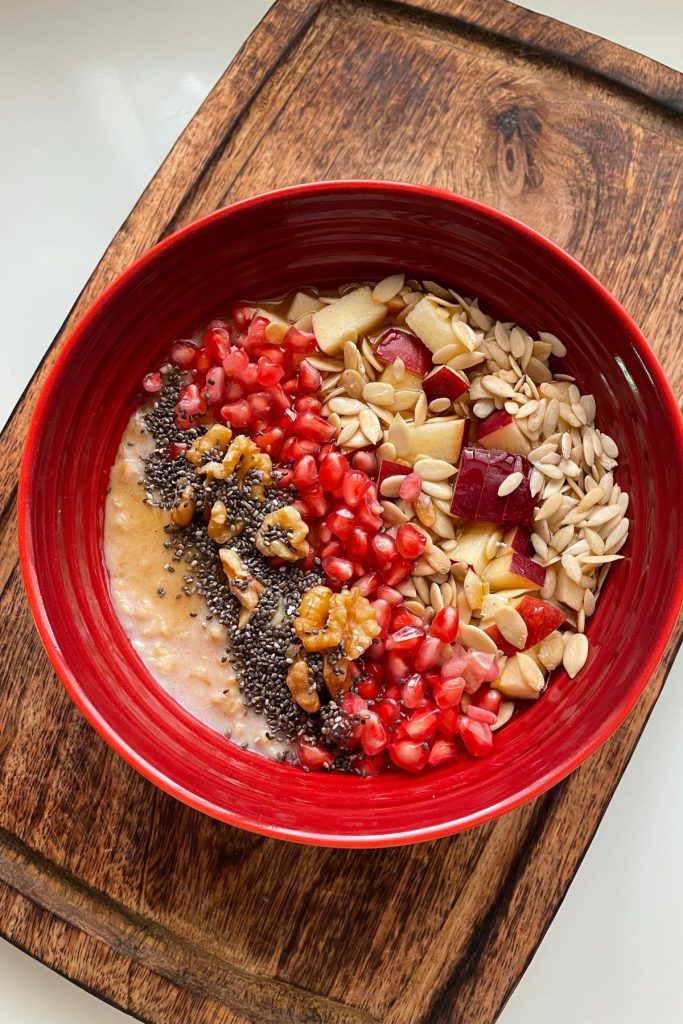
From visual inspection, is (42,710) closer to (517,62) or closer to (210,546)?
(210,546)

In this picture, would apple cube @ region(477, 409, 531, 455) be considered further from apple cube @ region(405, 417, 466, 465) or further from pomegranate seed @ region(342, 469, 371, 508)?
pomegranate seed @ region(342, 469, 371, 508)

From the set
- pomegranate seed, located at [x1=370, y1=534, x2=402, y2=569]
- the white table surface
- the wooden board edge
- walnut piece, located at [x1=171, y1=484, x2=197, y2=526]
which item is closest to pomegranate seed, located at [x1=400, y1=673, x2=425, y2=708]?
pomegranate seed, located at [x1=370, y1=534, x2=402, y2=569]

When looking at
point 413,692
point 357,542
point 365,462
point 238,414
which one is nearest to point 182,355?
point 238,414

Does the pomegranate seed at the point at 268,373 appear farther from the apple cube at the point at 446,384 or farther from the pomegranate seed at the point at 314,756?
the pomegranate seed at the point at 314,756

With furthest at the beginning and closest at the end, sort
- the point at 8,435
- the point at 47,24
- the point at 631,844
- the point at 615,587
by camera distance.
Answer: the point at 47,24 < the point at 631,844 < the point at 8,435 < the point at 615,587

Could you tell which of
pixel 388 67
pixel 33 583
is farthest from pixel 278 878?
pixel 388 67

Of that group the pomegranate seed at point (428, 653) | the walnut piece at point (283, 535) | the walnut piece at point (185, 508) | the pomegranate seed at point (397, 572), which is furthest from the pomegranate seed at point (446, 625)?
the walnut piece at point (185, 508)
